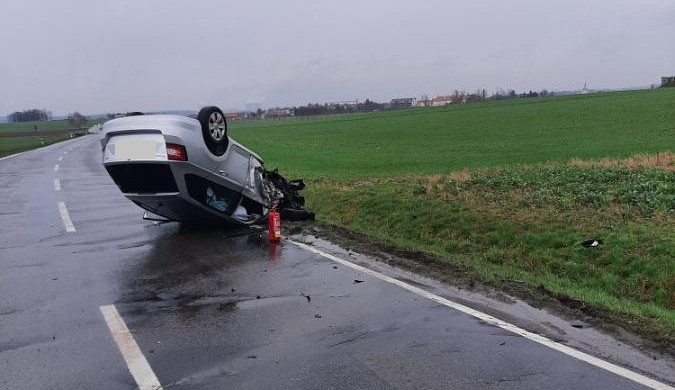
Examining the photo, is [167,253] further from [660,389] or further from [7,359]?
[660,389]

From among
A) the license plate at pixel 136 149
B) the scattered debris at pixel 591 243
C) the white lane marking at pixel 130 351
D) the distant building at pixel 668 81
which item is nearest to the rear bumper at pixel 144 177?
the license plate at pixel 136 149

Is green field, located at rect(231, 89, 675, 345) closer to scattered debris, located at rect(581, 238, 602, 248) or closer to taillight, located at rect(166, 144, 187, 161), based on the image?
scattered debris, located at rect(581, 238, 602, 248)

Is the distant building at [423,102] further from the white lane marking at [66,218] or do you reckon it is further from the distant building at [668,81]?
the white lane marking at [66,218]

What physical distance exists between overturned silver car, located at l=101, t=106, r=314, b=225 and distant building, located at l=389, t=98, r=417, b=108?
5789 inches

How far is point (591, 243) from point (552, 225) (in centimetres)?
98

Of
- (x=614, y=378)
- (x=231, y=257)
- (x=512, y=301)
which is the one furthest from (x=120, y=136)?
(x=614, y=378)

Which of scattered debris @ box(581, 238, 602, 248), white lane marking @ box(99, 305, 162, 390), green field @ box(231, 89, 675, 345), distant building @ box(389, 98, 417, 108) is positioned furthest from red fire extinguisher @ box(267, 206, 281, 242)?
distant building @ box(389, 98, 417, 108)

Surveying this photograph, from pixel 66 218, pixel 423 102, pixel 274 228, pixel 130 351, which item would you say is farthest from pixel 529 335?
pixel 423 102

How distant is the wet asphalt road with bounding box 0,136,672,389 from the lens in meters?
4.15

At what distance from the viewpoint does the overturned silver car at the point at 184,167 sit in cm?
809

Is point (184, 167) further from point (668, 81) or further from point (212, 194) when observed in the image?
point (668, 81)

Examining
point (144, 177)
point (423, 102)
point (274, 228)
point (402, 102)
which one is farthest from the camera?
point (423, 102)

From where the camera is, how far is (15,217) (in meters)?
11.8

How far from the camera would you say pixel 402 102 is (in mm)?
157750
